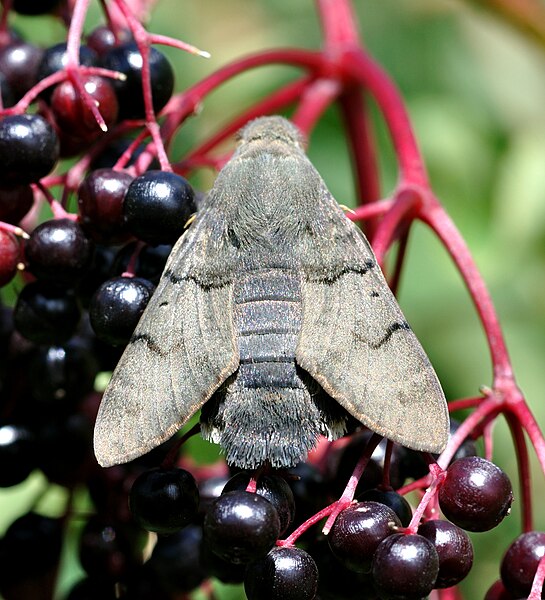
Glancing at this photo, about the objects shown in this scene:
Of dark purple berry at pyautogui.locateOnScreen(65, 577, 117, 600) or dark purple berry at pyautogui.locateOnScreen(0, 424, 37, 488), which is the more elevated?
dark purple berry at pyautogui.locateOnScreen(0, 424, 37, 488)

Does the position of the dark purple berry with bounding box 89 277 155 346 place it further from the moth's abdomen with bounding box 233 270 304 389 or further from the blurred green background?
the blurred green background

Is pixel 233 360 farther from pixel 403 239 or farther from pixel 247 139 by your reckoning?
pixel 247 139

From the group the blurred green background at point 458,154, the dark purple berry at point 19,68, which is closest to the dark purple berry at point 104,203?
the dark purple berry at point 19,68

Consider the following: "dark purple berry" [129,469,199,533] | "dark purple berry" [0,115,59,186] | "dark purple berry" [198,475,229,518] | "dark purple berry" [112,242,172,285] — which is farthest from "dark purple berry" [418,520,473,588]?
"dark purple berry" [0,115,59,186]

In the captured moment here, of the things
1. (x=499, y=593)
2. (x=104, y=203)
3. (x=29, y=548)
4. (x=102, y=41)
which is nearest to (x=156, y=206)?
(x=104, y=203)

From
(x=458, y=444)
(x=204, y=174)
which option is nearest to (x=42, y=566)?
(x=458, y=444)

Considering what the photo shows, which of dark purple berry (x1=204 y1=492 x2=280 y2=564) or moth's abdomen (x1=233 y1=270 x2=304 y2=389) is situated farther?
moth's abdomen (x1=233 y1=270 x2=304 y2=389)

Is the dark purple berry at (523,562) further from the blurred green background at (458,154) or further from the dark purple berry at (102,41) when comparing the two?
the dark purple berry at (102,41)
